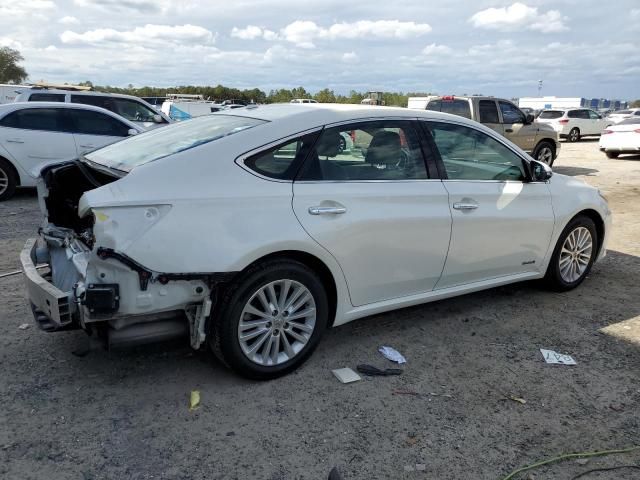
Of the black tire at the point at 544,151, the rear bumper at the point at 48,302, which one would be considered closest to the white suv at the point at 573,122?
the black tire at the point at 544,151

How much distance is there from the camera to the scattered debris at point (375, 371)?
3584 millimetres

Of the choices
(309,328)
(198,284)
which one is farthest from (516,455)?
(198,284)

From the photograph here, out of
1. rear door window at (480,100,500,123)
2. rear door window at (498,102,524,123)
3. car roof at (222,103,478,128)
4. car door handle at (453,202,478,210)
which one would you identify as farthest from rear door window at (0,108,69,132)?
rear door window at (498,102,524,123)

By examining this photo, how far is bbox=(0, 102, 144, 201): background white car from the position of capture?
28.4ft

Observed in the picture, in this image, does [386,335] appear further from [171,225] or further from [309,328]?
[171,225]

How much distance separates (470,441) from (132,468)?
174 centimetres

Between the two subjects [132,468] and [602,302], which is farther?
[602,302]

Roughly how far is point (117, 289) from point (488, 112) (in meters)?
12.2

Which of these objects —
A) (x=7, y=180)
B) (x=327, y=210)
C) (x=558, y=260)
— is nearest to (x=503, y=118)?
(x=558, y=260)

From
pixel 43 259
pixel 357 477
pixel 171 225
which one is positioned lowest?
pixel 357 477

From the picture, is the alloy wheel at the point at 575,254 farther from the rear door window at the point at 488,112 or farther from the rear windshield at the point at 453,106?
the rear door window at the point at 488,112

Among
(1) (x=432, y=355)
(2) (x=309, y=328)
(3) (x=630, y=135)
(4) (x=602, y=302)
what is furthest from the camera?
(3) (x=630, y=135)

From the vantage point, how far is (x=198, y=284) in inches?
120

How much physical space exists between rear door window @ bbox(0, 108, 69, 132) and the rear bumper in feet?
20.7
